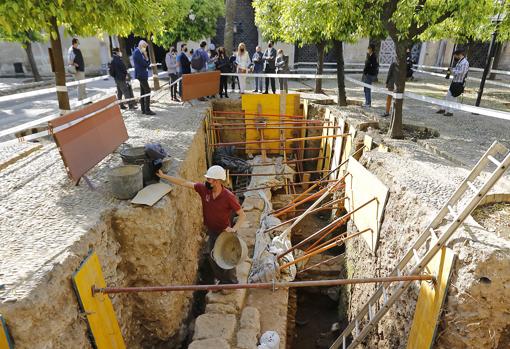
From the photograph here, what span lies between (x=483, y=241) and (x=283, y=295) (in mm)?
2902

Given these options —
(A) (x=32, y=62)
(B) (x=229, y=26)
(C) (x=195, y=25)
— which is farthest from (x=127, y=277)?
(A) (x=32, y=62)

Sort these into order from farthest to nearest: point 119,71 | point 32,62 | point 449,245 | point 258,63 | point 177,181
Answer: point 32,62 → point 258,63 → point 119,71 → point 177,181 → point 449,245

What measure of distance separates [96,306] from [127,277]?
939 millimetres

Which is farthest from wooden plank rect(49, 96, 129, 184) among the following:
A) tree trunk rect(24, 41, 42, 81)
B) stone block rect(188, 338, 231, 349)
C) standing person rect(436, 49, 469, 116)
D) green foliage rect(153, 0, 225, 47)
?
tree trunk rect(24, 41, 42, 81)

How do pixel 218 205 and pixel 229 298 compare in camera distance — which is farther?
pixel 229 298

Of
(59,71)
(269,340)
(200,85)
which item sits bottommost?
(269,340)

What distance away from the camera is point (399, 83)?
6.69m

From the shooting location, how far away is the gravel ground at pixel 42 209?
9.68ft

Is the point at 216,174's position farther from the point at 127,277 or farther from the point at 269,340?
the point at 269,340

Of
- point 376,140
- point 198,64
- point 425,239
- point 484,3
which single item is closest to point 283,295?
point 425,239

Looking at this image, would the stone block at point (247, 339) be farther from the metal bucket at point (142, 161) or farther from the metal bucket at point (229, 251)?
the metal bucket at point (142, 161)

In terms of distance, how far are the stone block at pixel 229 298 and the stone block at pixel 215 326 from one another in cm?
21

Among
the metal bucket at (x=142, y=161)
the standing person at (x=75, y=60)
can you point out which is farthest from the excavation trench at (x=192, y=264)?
the standing person at (x=75, y=60)

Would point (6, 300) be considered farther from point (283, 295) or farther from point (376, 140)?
point (376, 140)
